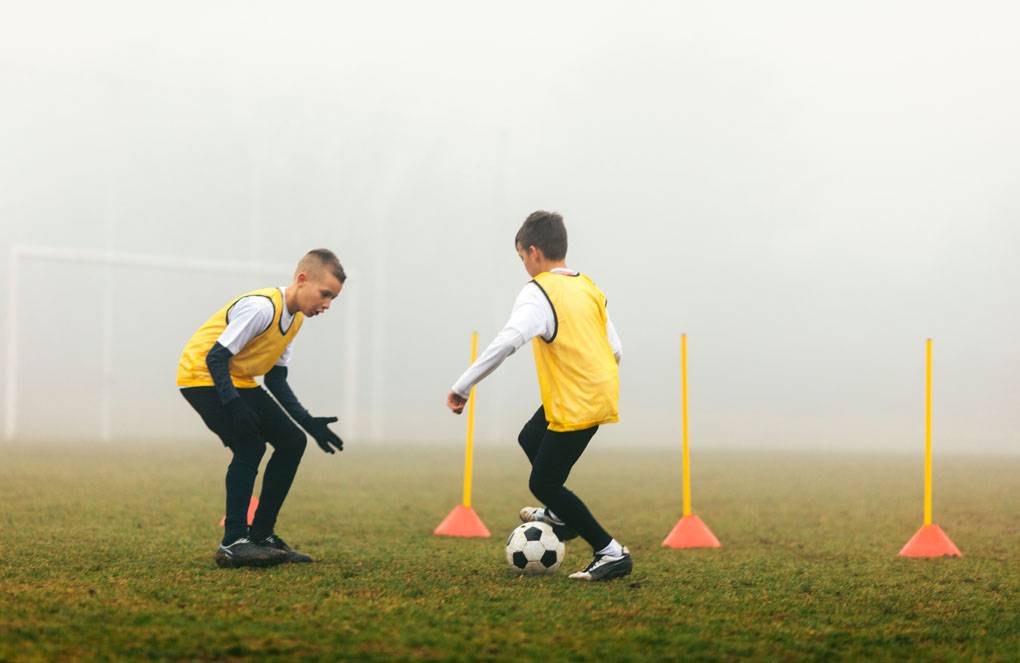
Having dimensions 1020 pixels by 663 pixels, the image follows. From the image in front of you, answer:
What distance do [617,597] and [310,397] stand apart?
77.1ft

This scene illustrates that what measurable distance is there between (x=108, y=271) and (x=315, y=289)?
55.2 feet

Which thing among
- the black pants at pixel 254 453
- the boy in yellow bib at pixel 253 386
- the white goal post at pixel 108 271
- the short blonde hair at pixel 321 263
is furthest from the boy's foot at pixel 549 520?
the white goal post at pixel 108 271

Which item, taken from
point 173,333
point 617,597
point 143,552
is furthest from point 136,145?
point 617,597

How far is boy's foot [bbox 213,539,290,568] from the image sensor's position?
4.47m

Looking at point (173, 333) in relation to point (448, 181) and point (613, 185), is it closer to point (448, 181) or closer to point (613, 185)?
point (448, 181)

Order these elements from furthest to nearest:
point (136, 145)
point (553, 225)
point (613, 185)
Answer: point (613, 185) → point (136, 145) → point (553, 225)

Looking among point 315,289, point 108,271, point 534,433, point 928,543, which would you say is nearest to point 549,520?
point 534,433

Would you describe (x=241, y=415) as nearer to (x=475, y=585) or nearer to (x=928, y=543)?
(x=475, y=585)

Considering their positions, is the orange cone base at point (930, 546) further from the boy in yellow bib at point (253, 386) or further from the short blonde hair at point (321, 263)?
the short blonde hair at point (321, 263)

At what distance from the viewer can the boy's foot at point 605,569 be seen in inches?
169

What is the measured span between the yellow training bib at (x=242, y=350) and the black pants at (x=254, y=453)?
2.7 inches

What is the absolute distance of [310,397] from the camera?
26.8 m

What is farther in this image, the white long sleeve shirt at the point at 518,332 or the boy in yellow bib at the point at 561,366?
the boy in yellow bib at the point at 561,366

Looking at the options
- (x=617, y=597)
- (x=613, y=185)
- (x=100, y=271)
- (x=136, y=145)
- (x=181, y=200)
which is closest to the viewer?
(x=617, y=597)
